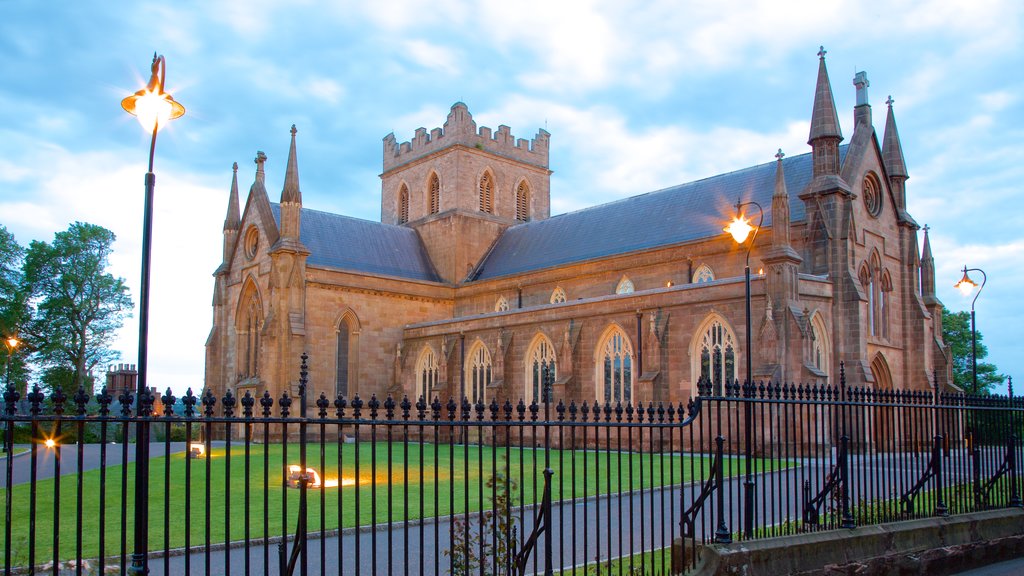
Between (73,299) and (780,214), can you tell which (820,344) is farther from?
(73,299)

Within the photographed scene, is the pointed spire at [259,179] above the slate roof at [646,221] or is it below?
above

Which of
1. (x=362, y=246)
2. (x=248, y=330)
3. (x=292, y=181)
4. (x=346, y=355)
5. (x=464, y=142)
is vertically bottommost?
(x=346, y=355)

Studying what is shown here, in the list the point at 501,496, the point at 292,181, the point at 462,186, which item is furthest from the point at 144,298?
the point at 462,186

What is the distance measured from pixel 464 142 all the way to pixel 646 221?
47.0 ft

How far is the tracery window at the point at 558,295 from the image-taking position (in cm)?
3728

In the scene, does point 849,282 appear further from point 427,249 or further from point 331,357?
point 427,249

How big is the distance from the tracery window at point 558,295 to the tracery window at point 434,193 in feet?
39.9

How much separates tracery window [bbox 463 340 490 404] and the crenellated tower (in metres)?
8.34

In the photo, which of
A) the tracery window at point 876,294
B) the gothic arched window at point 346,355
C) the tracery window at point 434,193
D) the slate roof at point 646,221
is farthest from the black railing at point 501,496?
the tracery window at point 434,193

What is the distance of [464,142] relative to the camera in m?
46.9

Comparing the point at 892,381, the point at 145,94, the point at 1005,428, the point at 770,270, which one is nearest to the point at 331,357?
the point at 770,270

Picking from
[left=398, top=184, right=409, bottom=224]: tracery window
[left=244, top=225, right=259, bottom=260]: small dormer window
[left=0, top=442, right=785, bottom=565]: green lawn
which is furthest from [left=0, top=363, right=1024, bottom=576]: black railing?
[left=398, top=184, right=409, bottom=224]: tracery window

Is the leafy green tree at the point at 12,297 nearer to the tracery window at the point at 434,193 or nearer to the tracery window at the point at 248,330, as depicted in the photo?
the tracery window at the point at 248,330

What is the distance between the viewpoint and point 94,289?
5112cm
